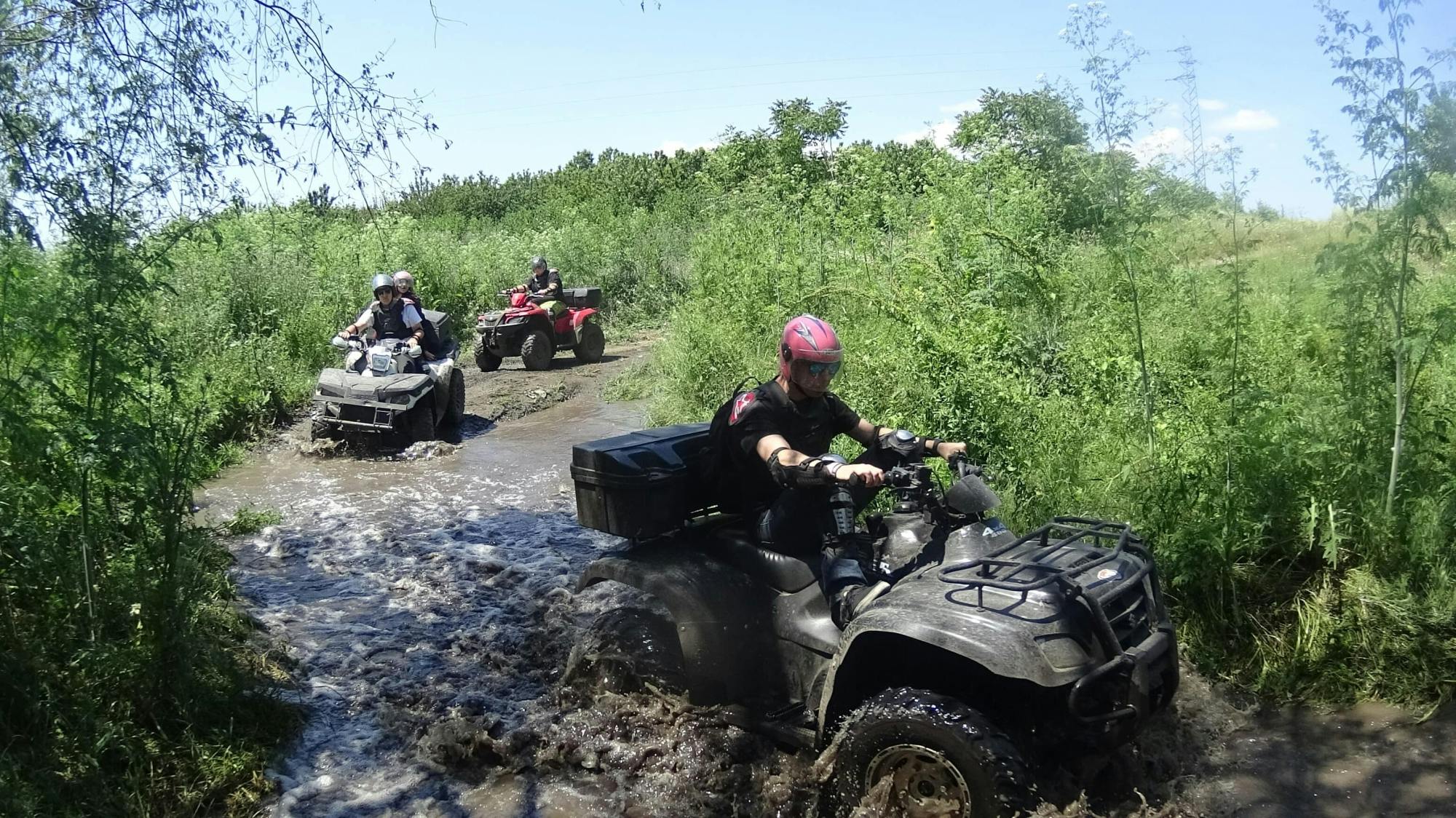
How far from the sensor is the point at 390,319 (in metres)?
12.5

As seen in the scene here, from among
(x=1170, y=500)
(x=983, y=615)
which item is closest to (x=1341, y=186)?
(x=1170, y=500)

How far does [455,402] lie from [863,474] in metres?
9.28

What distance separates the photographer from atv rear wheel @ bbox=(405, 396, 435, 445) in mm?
12039

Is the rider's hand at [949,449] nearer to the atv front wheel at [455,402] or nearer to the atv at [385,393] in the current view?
the atv at [385,393]

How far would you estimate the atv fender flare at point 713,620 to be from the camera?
15.3 feet

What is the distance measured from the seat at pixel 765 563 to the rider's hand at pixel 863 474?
0.57m

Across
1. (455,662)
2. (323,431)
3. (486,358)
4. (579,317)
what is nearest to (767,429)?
(455,662)

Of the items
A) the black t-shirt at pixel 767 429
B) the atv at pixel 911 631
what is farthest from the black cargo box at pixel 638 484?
the black t-shirt at pixel 767 429

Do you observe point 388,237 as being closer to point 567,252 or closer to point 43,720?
point 567,252

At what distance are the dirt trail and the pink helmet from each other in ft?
4.34

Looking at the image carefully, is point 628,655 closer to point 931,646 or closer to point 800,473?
point 800,473

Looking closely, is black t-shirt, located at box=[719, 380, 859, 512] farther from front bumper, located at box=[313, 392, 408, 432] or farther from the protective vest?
the protective vest

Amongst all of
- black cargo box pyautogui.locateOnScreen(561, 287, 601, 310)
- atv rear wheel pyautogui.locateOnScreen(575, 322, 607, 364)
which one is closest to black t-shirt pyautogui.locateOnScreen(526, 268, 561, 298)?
black cargo box pyautogui.locateOnScreen(561, 287, 601, 310)

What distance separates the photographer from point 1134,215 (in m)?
5.92
